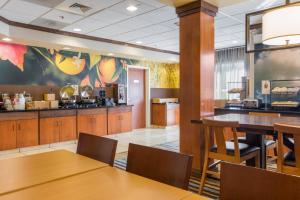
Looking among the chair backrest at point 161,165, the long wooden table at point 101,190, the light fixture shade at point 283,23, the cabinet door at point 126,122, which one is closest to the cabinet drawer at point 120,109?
the cabinet door at point 126,122

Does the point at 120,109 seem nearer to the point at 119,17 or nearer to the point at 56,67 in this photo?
the point at 56,67

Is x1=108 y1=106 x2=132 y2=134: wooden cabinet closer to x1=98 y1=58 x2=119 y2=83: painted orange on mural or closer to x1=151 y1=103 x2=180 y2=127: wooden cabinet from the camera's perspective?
x1=98 y1=58 x2=119 y2=83: painted orange on mural

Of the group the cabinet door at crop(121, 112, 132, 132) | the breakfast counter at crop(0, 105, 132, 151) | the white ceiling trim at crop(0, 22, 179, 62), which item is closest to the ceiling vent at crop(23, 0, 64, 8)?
the white ceiling trim at crop(0, 22, 179, 62)

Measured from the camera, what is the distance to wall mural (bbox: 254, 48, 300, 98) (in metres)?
4.88

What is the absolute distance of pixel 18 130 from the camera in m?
4.80

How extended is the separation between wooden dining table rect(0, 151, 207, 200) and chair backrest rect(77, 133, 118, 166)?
5.8 inches

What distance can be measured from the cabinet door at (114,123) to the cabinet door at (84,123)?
0.58 metres

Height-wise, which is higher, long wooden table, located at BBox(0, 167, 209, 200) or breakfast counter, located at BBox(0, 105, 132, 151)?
long wooden table, located at BBox(0, 167, 209, 200)

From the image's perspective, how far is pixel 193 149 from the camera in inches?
133

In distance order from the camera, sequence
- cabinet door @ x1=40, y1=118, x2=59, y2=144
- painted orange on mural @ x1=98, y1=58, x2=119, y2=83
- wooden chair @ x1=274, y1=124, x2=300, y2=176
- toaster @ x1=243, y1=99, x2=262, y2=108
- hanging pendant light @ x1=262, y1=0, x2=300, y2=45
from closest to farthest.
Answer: wooden chair @ x1=274, y1=124, x2=300, y2=176 → hanging pendant light @ x1=262, y1=0, x2=300, y2=45 → toaster @ x1=243, y1=99, x2=262, y2=108 → cabinet door @ x1=40, y1=118, x2=59, y2=144 → painted orange on mural @ x1=98, y1=58, x2=119, y2=83

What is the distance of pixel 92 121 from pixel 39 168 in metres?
4.52

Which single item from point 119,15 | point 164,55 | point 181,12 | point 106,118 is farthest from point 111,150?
point 164,55

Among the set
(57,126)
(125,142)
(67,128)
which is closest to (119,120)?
(125,142)

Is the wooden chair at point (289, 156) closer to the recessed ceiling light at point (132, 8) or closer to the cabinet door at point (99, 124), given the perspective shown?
the recessed ceiling light at point (132, 8)
